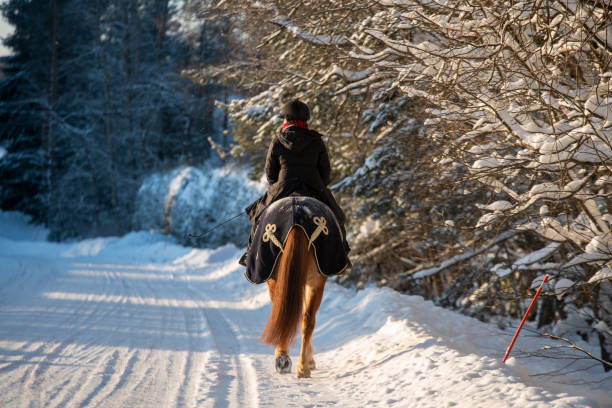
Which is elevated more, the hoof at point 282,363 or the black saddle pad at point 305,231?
the black saddle pad at point 305,231

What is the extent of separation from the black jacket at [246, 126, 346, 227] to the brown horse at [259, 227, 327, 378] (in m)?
0.59

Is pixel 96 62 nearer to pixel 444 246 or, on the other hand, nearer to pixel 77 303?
pixel 77 303

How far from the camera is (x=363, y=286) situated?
1062 cm

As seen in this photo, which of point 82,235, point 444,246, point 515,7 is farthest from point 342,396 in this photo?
point 82,235

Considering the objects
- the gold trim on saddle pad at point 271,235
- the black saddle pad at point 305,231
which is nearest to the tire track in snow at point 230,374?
the black saddle pad at point 305,231

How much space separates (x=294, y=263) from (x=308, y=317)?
2.01 feet

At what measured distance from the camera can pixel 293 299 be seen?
455 centimetres

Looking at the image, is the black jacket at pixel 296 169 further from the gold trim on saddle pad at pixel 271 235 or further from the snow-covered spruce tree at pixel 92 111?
the snow-covered spruce tree at pixel 92 111

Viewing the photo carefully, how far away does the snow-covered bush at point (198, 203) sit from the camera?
19438 mm

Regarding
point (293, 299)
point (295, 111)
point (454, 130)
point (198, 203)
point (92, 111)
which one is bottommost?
point (293, 299)

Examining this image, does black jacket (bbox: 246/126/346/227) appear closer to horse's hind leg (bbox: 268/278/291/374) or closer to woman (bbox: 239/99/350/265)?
woman (bbox: 239/99/350/265)

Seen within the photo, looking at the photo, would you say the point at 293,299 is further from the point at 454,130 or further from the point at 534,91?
the point at 534,91

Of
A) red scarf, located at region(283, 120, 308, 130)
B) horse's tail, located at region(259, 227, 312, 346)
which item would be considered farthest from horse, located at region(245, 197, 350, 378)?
red scarf, located at region(283, 120, 308, 130)

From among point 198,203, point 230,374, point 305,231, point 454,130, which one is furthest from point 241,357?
point 198,203
